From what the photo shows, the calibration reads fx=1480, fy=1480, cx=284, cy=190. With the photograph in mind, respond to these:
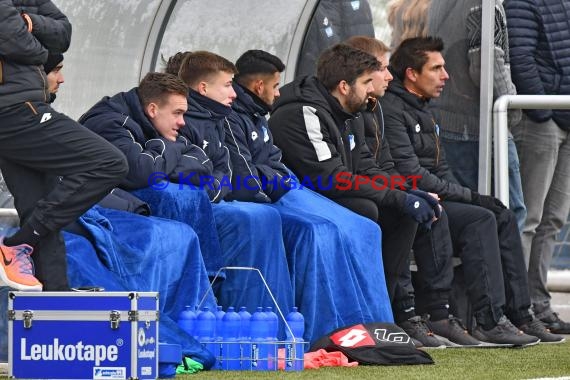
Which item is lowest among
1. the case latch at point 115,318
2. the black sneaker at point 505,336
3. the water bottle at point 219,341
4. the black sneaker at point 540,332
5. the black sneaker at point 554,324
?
the black sneaker at point 554,324

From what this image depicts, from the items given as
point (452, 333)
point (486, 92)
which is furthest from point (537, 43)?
point (452, 333)

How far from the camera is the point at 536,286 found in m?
9.74

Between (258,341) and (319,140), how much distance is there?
6.09 feet

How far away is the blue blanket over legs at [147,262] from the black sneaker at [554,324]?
323cm

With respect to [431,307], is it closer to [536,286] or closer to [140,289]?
[536,286]

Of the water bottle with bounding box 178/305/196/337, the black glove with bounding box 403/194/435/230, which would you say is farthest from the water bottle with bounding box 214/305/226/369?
the black glove with bounding box 403/194/435/230

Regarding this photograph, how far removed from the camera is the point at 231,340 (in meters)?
6.84

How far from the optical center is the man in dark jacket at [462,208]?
881 centimetres

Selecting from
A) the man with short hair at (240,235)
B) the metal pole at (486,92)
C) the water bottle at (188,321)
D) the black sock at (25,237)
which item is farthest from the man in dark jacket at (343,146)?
the black sock at (25,237)

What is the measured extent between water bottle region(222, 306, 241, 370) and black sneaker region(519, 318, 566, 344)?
274 cm

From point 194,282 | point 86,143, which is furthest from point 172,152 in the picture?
point 86,143

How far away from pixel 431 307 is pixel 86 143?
3.29 metres

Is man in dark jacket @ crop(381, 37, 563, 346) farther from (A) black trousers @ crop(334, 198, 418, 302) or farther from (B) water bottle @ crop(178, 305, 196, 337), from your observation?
(B) water bottle @ crop(178, 305, 196, 337)

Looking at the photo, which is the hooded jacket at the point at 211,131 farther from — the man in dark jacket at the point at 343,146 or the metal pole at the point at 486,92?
the metal pole at the point at 486,92
